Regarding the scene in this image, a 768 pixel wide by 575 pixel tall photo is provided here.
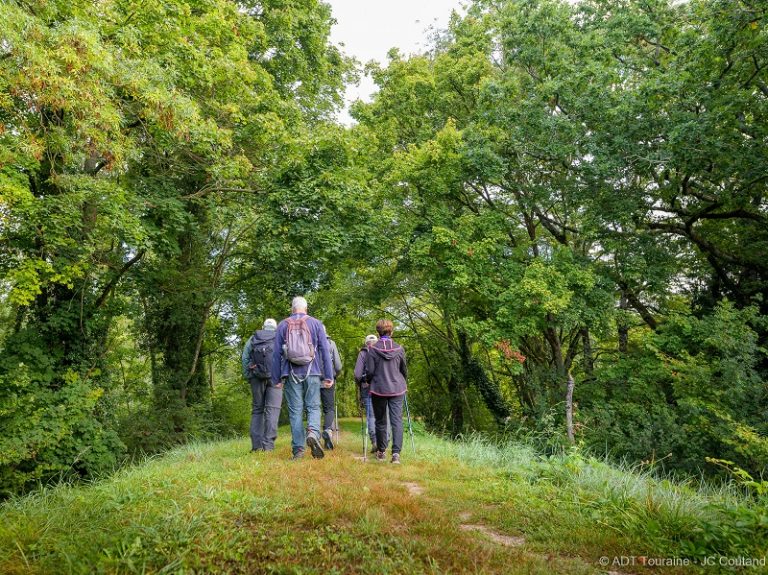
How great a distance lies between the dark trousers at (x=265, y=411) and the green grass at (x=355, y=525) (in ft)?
6.78

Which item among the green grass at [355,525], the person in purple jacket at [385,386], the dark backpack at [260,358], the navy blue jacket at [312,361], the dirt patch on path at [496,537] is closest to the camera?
the green grass at [355,525]

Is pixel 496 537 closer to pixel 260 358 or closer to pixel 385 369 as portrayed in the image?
pixel 385 369

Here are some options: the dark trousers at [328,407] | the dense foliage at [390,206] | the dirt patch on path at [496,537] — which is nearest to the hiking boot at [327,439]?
the dark trousers at [328,407]

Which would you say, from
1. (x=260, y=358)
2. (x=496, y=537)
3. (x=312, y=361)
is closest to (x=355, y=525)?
(x=496, y=537)

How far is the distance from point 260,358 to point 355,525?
147 inches

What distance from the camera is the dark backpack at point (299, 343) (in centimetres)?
538

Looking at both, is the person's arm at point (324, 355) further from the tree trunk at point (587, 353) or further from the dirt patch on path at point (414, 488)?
the tree trunk at point (587, 353)

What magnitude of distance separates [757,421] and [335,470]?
795cm

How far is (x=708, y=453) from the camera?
8289 millimetres

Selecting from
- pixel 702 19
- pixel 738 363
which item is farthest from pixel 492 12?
pixel 738 363

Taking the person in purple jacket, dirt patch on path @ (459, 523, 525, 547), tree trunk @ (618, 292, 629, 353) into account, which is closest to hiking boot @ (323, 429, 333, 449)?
the person in purple jacket

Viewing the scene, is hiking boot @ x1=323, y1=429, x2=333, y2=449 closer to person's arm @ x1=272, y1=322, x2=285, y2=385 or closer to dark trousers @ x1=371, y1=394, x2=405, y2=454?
dark trousers @ x1=371, y1=394, x2=405, y2=454

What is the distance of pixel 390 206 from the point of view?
13.3 metres

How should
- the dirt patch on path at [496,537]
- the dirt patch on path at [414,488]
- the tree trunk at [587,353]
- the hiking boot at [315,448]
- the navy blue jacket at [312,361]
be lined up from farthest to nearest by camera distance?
the tree trunk at [587,353], the navy blue jacket at [312,361], the hiking boot at [315,448], the dirt patch on path at [414,488], the dirt patch on path at [496,537]
